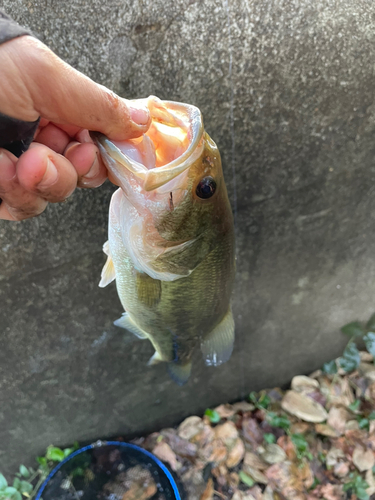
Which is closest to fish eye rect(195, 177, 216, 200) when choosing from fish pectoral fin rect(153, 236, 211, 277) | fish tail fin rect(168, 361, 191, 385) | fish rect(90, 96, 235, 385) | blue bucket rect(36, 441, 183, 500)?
fish rect(90, 96, 235, 385)

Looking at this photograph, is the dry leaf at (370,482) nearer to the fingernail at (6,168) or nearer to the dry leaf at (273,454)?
the dry leaf at (273,454)

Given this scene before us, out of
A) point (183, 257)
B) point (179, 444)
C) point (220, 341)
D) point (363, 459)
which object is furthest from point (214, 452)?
point (183, 257)

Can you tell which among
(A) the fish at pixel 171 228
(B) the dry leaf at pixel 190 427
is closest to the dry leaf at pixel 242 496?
(B) the dry leaf at pixel 190 427

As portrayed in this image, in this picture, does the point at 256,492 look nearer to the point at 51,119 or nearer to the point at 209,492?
the point at 209,492

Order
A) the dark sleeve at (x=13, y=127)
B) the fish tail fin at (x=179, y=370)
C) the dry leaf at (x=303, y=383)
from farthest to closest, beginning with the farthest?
the dry leaf at (x=303, y=383), the fish tail fin at (x=179, y=370), the dark sleeve at (x=13, y=127)

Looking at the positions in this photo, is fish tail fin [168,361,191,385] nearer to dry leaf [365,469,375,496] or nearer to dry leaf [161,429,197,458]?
dry leaf [161,429,197,458]

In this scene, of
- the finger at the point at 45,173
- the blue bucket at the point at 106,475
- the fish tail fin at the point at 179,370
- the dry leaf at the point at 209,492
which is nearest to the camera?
the finger at the point at 45,173
